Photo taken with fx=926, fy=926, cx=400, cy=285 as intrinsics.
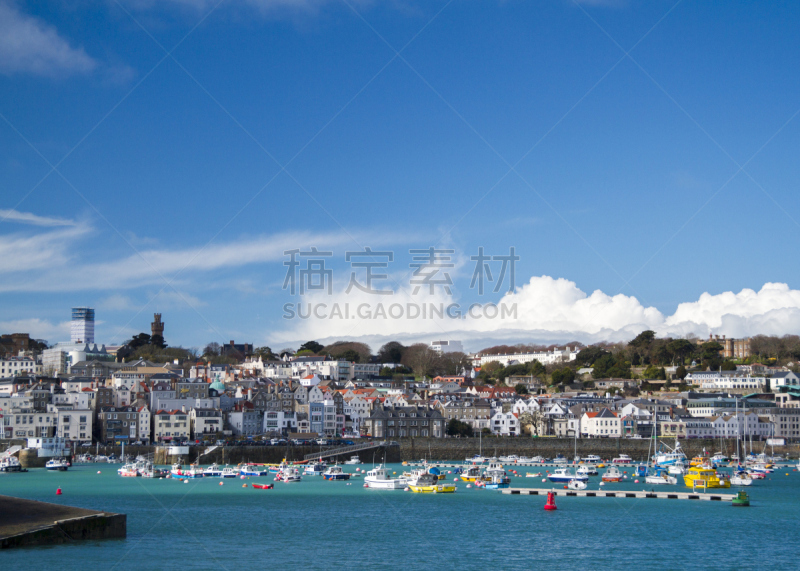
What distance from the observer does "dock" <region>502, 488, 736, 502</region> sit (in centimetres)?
5088

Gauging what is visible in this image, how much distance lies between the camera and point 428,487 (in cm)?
5478

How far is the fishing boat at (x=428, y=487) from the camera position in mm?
54625

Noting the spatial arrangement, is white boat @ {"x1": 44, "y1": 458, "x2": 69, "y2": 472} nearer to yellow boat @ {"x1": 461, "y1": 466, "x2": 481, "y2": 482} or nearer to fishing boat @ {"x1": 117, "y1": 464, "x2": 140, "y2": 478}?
fishing boat @ {"x1": 117, "y1": 464, "x2": 140, "y2": 478}

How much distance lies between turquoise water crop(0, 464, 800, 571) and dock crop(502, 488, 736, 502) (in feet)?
4.11

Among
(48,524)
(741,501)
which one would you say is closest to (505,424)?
(741,501)

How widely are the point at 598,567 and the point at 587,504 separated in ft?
59.5

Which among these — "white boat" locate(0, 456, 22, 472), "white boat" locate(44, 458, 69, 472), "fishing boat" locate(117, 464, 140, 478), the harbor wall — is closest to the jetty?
the harbor wall

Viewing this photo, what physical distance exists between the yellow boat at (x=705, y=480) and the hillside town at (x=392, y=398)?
3757 centimetres

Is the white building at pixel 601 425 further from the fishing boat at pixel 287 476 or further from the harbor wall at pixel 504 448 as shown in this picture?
the fishing boat at pixel 287 476

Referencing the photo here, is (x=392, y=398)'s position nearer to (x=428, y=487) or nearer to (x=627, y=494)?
(x=428, y=487)

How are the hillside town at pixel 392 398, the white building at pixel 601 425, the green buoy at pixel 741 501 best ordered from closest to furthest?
1. the green buoy at pixel 741 501
2. the hillside town at pixel 392 398
3. the white building at pixel 601 425

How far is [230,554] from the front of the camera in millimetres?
31656

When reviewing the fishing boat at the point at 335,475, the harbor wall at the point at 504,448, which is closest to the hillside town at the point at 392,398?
the harbor wall at the point at 504,448

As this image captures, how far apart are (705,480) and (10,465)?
53799 millimetres
